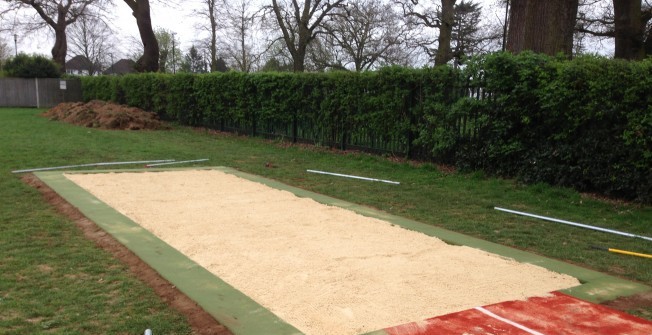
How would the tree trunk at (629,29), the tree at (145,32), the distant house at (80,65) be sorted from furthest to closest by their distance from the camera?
the distant house at (80,65)
the tree at (145,32)
the tree trunk at (629,29)

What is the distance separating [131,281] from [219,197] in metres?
3.57

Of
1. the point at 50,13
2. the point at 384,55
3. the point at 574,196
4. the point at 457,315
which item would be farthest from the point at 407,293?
the point at 50,13

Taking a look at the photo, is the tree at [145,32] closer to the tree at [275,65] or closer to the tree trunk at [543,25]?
the tree at [275,65]

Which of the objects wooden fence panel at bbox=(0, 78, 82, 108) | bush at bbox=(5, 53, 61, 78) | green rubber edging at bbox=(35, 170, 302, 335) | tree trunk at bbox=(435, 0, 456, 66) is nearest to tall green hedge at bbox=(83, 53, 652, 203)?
green rubber edging at bbox=(35, 170, 302, 335)

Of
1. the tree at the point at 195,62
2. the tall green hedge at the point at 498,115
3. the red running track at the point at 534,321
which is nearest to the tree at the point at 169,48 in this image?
the tree at the point at 195,62

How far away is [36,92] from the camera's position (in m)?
31.7

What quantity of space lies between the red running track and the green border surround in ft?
0.90

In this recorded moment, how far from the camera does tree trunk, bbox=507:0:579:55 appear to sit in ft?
36.0

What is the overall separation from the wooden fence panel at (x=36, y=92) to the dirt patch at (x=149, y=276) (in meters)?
27.8

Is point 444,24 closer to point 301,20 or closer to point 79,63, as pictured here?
point 301,20

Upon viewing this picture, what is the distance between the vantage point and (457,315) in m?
3.69

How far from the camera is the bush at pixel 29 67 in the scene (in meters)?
31.4

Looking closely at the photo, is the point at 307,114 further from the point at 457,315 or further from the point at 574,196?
the point at 457,315

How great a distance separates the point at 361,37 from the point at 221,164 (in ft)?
94.1
